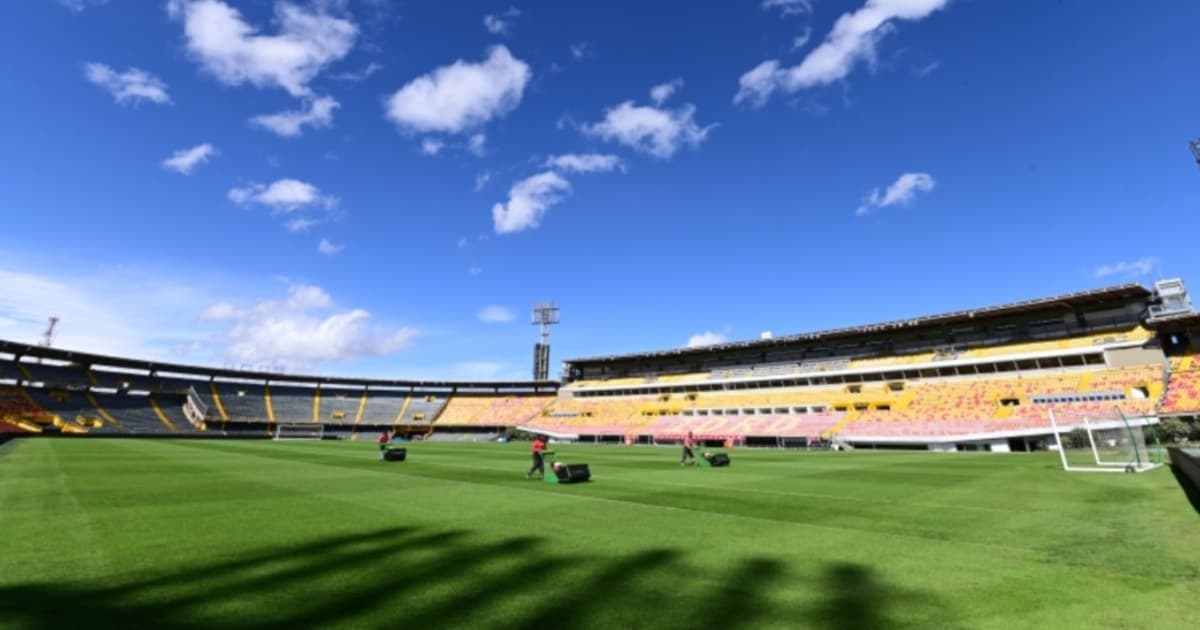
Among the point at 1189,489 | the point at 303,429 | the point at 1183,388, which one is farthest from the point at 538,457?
the point at 303,429

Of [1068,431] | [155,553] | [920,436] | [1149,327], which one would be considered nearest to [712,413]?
[920,436]

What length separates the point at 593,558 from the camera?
22.9 feet

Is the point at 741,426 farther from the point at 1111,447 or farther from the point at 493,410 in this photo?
the point at 493,410

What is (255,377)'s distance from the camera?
82.5m

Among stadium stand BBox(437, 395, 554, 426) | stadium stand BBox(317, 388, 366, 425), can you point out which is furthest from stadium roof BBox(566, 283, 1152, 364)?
stadium stand BBox(317, 388, 366, 425)

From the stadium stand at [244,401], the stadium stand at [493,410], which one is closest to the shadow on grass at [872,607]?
the stadium stand at [493,410]

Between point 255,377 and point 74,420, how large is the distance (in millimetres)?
25450

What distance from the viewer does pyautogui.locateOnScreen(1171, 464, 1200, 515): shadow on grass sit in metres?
10.4

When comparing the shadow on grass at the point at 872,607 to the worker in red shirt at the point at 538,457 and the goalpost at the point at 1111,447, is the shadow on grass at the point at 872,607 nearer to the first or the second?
the worker in red shirt at the point at 538,457

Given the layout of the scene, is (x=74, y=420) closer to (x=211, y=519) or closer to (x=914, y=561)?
(x=211, y=519)

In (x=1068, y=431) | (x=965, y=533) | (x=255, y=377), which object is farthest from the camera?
(x=255, y=377)

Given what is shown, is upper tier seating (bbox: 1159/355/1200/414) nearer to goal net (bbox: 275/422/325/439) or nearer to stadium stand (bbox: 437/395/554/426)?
stadium stand (bbox: 437/395/554/426)

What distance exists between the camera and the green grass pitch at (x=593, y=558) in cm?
483

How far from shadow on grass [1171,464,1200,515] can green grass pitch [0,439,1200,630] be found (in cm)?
26
